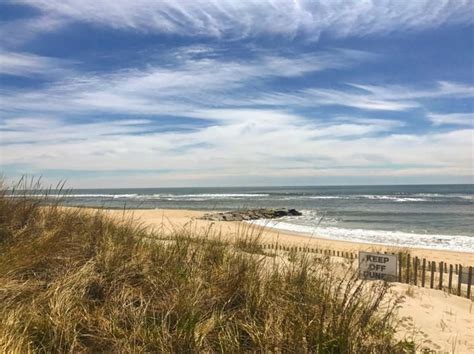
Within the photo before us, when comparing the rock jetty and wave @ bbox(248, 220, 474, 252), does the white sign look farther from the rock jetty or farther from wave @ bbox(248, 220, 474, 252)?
the rock jetty

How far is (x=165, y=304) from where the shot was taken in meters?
A: 4.33

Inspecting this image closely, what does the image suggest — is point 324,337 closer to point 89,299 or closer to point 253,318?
point 253,318

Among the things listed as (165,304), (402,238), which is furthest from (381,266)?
(402,238)

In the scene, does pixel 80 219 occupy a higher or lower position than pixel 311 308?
higher

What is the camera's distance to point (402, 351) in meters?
4.01

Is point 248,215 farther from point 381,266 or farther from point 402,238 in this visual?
point 381,266

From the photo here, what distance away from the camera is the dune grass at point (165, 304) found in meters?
3.78

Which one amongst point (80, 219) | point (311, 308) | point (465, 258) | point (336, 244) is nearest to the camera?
point (311, 308)

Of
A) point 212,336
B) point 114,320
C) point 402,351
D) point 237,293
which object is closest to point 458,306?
point 402,351

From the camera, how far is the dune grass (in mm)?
3781

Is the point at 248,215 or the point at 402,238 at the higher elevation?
the point at 402,238

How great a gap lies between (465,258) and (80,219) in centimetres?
1590

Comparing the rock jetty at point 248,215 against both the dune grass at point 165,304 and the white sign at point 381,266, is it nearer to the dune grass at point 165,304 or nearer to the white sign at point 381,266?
the white sign at point 381,266

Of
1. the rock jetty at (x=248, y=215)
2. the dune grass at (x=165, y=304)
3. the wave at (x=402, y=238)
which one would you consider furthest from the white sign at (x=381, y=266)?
the rock jetty at (x=248, y=215)
